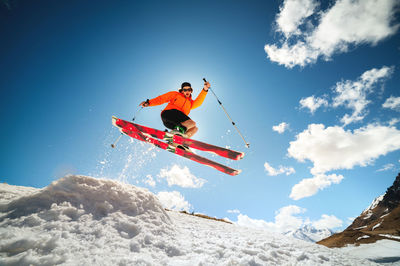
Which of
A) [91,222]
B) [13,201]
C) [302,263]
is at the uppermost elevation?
[13,201]

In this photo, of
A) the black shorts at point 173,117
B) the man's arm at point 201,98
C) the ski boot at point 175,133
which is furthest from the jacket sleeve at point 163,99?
the ski boot at point 175,133

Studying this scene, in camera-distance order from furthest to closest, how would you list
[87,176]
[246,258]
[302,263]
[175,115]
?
[175,115] → [87,176] → [302,263] → [246,258]

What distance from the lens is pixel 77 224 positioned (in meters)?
3.63

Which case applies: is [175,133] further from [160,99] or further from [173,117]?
[160,99]

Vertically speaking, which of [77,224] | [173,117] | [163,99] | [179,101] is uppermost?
[163,99]

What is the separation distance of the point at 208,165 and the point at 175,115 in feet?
10.2

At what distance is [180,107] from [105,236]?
5647 millimetres

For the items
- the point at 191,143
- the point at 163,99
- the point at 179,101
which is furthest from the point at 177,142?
the point at 163,99

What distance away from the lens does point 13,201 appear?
3.72 metres

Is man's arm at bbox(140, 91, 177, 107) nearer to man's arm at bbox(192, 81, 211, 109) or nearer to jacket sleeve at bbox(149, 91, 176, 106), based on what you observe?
jacket sleeve at bbox(149, 91, 176, 106)

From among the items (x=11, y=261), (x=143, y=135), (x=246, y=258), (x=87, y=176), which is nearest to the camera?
(x=11, y=261)

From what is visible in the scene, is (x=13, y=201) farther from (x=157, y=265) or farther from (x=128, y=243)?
(x=157, y=265)

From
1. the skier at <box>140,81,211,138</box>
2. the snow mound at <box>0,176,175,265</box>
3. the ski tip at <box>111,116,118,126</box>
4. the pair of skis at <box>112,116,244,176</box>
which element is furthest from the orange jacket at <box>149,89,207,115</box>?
the snow mound at <box>0,176,175,265</box>

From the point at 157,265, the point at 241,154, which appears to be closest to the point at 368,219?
the point at 241,154
